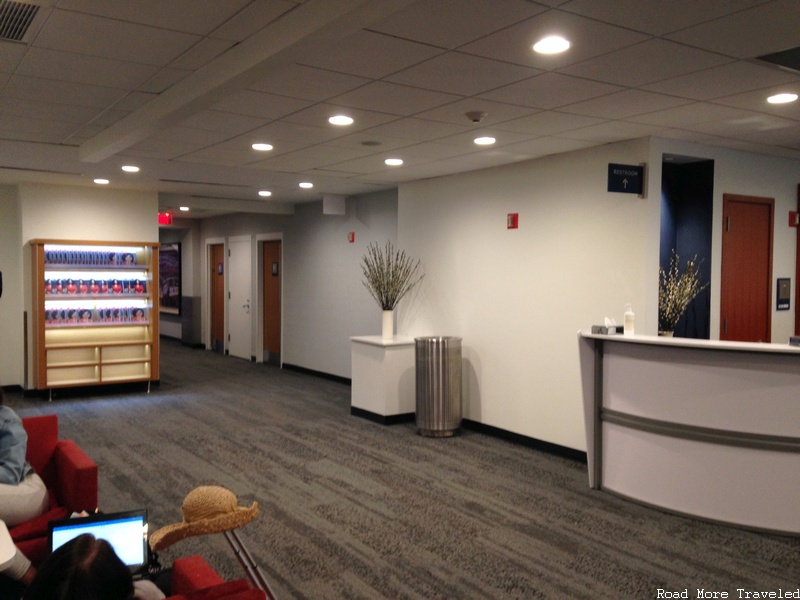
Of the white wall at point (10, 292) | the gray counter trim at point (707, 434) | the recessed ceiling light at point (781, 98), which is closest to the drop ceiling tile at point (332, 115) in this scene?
the recessed ceiling light at point (781, 98)

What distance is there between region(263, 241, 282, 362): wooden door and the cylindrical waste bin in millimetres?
5076

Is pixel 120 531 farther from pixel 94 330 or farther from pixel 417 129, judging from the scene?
pixel 94 330

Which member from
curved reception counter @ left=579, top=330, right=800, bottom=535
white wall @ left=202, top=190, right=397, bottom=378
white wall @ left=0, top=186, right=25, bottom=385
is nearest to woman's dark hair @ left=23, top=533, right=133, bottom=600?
curved reception counter @ left=579, top=330, right=800, bottom=535

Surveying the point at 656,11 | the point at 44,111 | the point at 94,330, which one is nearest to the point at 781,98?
the point at 656,11

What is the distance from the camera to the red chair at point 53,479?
3.03 m

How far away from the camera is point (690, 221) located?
19.0 feet

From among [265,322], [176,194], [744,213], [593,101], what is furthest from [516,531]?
[265,322]

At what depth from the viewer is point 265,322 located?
11.4m

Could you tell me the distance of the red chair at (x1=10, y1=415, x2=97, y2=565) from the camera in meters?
3.03

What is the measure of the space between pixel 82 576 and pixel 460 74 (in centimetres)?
294

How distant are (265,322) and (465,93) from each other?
26.5ft

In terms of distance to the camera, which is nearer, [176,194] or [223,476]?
[223,476]

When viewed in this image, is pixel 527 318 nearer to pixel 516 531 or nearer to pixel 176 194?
pixel 516 531

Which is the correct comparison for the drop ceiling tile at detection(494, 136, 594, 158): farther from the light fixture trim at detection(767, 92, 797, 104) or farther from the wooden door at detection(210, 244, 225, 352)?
the wooden door at detection(210, 244, 225, 352)
